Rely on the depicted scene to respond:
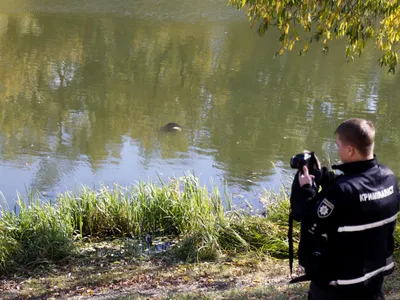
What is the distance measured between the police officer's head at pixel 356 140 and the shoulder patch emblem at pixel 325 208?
0.77 ft

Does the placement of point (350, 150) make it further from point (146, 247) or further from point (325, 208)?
point (146, 247)

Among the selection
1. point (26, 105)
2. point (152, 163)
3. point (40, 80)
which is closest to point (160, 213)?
point (152, 163)

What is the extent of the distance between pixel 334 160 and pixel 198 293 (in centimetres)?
678

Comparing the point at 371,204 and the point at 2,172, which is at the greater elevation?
the point at 371,204

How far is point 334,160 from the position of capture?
1076 centimetres

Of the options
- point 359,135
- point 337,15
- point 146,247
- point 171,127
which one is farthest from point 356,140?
point 171,127

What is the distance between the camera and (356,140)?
8.13 ft

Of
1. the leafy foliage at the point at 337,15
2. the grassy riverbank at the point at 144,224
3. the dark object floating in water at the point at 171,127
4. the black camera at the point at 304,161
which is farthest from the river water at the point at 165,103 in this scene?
the black camera at the point at 304,161

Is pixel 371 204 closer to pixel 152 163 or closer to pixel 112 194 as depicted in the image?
pixel 112 194

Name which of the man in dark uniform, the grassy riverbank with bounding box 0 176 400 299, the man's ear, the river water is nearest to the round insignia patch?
the man in dark uniform

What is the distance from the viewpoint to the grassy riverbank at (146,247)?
5164 millimetres

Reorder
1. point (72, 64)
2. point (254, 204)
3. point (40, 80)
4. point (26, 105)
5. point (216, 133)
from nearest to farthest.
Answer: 1. point (254, 204)
2. point (216, 133)
3. point (26, 105)
4. point (40, 80)
5. point (72, 64)

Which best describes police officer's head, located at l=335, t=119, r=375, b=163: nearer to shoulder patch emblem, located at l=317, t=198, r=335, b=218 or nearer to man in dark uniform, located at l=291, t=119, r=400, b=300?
man in dark uniform, located at l=291, t=119, r=400, b=300

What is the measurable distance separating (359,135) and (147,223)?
4.92 m
